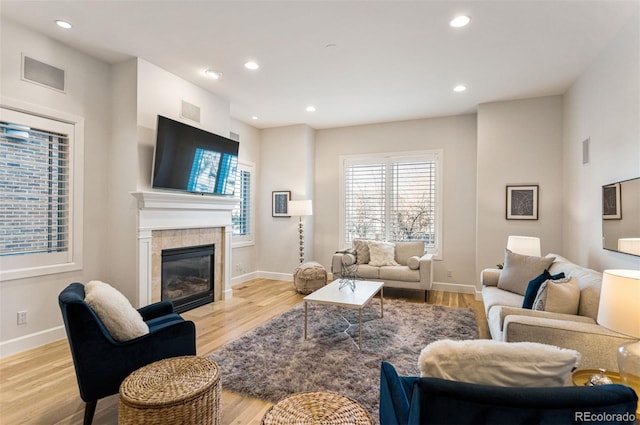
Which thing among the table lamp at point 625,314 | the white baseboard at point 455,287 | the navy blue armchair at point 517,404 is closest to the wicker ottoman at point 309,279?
the white baseboard at point 455,287

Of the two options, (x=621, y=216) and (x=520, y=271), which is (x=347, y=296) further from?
(x=621, y=216)

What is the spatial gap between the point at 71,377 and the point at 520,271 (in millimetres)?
4306

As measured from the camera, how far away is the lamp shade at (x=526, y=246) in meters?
3.85

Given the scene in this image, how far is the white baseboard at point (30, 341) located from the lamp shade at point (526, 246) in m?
5.20

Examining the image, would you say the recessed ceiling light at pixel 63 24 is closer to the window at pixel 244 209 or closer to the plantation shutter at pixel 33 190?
the plantation shutter at pixel 33 190

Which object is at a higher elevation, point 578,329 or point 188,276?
point 578,329

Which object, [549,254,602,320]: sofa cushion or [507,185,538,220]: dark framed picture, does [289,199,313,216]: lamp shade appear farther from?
[549,254,602,320]: sofa cushion

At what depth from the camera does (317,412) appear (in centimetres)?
139

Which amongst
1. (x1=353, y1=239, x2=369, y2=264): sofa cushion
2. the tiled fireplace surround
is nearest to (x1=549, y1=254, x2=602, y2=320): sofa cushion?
(x1=353, y1=239, x2=369, y2=264): sofa cushion

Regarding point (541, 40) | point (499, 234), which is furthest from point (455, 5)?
point (499, 234)

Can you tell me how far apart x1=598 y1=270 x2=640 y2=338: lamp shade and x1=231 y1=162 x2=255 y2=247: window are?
5.16 metres

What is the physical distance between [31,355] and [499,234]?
5.75 metres

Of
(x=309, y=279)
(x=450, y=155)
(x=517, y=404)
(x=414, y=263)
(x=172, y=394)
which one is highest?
(x=450, y=155)

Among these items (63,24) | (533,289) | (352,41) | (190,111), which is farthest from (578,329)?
(63,24)
